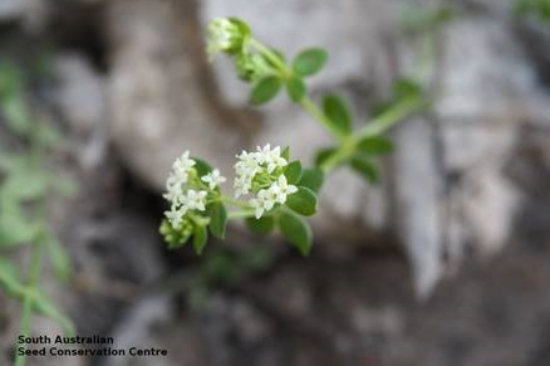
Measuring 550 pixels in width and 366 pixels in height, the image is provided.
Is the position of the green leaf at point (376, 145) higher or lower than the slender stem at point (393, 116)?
lower

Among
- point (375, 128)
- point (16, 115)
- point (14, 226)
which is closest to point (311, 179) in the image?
point (375, 128)

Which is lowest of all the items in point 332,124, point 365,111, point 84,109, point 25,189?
point 332,124

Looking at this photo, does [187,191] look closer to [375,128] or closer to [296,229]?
[296,229]

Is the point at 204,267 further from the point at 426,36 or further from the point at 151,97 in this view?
the point at 426,36

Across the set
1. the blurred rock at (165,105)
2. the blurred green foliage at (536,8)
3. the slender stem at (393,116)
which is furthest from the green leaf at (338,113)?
the blurred green foliage at (536,8)

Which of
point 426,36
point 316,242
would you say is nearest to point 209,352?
point 316,242

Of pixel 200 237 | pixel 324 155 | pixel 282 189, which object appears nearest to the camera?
pixel 282 189

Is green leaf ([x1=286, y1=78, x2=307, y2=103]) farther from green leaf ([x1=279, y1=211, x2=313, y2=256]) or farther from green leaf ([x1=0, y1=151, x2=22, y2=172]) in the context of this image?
green leaf ([x1=0, y1=151, x2=22, y2=172])

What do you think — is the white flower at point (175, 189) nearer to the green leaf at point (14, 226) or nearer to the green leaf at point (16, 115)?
the green leaf at point (14, 226)
